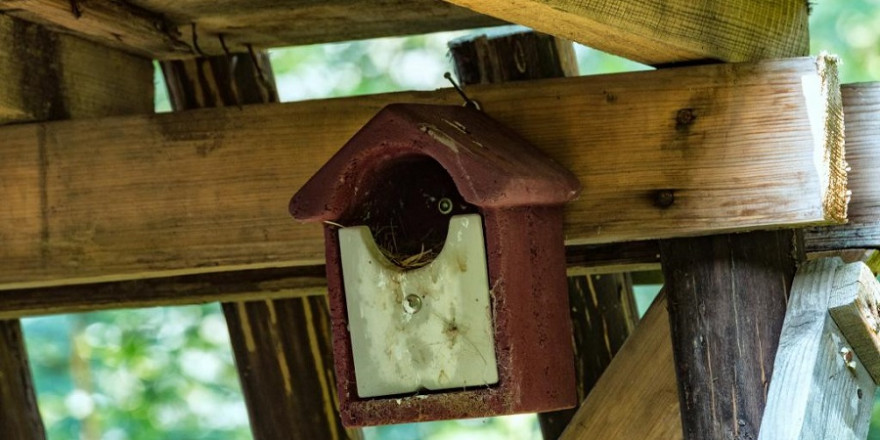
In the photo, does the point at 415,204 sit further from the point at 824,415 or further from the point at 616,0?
the point at 824,415

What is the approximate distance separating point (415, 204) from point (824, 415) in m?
0.73

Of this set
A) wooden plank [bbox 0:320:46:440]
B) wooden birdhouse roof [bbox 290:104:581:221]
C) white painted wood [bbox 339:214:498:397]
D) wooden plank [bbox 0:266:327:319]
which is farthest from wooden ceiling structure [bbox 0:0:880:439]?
wooden plank [bbox 0:320:46:440]

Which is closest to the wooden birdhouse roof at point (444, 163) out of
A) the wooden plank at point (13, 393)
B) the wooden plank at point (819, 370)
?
the wooden plank at point (819, 370)

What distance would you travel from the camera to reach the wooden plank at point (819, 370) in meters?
1.94

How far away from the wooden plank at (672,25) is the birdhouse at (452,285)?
210mm

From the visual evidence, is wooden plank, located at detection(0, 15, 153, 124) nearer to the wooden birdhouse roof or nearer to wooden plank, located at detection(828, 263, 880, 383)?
the wooden birdhouse roof

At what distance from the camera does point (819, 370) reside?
200 cm

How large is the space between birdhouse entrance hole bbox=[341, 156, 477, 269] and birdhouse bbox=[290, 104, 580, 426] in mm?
22

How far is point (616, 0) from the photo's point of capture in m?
1.90

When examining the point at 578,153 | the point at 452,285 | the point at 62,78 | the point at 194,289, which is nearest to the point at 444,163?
the point at 452,285

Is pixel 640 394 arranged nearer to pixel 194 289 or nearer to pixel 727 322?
pixel 727 322

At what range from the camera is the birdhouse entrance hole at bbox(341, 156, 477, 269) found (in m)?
2.08

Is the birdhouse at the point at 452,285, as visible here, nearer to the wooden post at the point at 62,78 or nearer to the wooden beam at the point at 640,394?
the wooden beam at the point at 640,394

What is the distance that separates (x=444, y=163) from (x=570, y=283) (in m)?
1.13
